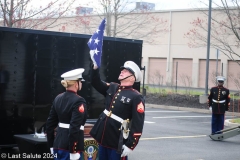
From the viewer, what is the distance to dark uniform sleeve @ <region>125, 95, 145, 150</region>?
20.9 feet

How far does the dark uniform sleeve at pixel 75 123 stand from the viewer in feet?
21.3

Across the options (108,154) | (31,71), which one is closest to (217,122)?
(31,71)

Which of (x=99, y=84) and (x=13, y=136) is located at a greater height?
(x=99, y=84)

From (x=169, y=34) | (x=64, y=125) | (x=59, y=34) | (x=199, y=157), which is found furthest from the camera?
(x=169, y=34)

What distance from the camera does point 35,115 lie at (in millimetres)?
9148

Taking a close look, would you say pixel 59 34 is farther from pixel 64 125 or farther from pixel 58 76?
pixel 64 125

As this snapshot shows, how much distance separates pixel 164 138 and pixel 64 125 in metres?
8.18

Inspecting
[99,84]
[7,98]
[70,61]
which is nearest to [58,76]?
[70,61]

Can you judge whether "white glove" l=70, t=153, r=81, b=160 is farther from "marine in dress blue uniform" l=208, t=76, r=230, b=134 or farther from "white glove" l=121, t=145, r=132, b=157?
"marine in dress blue uniform" l=208, t=76, r=230, b=134

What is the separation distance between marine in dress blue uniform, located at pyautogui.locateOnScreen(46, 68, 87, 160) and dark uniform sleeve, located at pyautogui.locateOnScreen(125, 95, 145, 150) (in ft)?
2.18

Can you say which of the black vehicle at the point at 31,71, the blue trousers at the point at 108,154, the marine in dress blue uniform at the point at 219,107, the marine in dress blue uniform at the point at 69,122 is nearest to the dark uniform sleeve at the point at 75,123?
the marine in dress blue uniform at the point at 69,122

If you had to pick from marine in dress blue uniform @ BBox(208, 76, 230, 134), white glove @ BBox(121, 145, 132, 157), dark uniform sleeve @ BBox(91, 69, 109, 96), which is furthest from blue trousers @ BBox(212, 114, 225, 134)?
white glove @ BBox(121, 145, 132, 157)

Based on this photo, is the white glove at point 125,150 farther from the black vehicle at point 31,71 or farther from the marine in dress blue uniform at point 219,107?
the marine in dress blue uniform at point 219,107

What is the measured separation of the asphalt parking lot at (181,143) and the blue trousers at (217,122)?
0.35 metres
